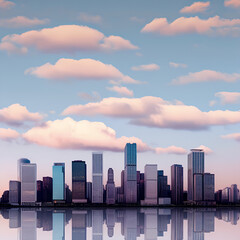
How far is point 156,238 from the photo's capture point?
8694cm

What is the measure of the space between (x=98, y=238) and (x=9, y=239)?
54.9 feet

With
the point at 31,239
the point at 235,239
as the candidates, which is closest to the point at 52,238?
the point at 31,239

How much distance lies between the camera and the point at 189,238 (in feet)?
291

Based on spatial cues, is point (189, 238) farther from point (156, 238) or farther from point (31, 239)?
point (31, 239)

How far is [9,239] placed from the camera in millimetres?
86312

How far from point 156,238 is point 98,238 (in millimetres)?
11171

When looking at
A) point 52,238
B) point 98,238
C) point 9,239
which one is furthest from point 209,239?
point 9,239

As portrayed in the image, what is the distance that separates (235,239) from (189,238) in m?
9.35

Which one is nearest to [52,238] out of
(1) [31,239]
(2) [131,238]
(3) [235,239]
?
(1) [31,239]

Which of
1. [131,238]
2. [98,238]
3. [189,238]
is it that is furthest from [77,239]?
[189,238]

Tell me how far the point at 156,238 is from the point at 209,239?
35.8ft

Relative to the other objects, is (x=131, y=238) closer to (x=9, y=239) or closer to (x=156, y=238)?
(x=156, y=238)

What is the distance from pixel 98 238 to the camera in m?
88.6

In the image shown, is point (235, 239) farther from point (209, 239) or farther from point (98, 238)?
point (98, 238)
